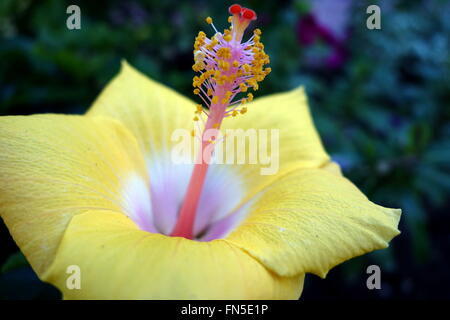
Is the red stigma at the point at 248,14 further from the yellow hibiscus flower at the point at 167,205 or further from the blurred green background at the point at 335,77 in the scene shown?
the blurred green background at the point at 335,77

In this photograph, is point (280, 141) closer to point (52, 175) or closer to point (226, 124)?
point (226, 124)

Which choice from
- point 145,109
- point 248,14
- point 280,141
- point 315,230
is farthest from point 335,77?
point 315,230

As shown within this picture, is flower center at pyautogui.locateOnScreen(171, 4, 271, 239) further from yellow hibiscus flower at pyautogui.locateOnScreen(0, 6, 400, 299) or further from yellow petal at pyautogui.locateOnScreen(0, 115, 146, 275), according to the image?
yellow petal at pyautogui.locateOnScreen(0, 115, 146, 275)

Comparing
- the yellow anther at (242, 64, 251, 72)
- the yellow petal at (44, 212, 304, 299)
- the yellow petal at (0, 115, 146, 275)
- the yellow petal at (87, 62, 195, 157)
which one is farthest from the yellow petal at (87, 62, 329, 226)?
the yellow petal at (44, 212, 304, 299)

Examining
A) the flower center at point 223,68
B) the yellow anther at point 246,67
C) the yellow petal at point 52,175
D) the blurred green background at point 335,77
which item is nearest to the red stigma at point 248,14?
the flower center at point 223,68
